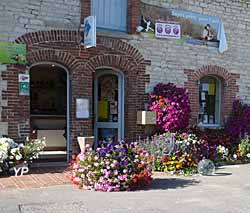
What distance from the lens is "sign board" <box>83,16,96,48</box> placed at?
30.2 feet

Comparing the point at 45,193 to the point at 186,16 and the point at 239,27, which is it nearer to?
the point at 186,16

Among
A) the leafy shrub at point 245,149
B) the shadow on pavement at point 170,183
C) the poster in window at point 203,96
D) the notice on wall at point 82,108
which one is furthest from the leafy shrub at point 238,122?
the notice on wall at point 82,108

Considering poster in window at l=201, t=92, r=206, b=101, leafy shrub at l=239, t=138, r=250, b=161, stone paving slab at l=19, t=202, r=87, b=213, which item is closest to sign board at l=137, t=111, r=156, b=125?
poster in window at l=201, t=92, r=206, b=101

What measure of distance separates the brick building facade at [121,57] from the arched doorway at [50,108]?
1112 millimetres

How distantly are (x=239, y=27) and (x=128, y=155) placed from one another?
7.39 m

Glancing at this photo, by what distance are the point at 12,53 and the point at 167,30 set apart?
15.2ft

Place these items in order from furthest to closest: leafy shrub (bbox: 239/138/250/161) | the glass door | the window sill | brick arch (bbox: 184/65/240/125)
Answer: brick arch (bbox: 184/65/240/125)
leafy shrub (bbox: 239/138/250/161)
the glass door
the window sill

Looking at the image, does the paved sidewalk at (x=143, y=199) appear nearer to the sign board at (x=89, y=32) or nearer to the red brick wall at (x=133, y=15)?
the sign board at (x=89, y=32)

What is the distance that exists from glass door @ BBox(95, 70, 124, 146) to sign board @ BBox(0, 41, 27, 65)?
8.08ft

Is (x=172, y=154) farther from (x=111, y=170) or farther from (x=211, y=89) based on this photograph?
(x=211, y=89)

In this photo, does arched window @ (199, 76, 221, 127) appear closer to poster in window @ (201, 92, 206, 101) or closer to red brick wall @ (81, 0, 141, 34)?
poster in window @ (201, 92, 206, 101)

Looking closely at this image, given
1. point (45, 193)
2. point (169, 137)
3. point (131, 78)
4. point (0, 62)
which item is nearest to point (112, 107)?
point (131, 78)

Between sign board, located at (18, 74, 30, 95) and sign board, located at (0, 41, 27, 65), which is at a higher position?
sign board, located at (0, 41, 27, 65)

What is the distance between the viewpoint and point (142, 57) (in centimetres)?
1086
